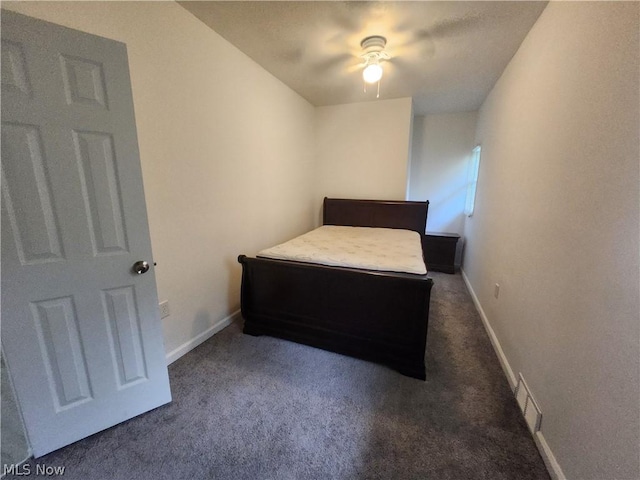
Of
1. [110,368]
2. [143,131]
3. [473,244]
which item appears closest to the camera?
[110,368]

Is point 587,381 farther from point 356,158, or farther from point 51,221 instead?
point 356,158

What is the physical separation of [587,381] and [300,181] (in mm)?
3321

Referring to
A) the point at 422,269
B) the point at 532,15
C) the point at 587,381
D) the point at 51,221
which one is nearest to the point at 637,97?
the point at 587,381

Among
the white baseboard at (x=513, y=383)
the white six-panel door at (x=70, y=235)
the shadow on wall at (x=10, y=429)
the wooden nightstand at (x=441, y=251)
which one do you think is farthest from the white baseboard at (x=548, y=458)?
the wooden nightstand at (x=441, y=251)

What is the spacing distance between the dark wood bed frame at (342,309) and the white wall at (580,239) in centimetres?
63

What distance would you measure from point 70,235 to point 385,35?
2.46m

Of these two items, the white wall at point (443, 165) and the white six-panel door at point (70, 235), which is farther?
the white wall at point (443, 165)

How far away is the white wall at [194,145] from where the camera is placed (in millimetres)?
1615

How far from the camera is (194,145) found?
2.00 m

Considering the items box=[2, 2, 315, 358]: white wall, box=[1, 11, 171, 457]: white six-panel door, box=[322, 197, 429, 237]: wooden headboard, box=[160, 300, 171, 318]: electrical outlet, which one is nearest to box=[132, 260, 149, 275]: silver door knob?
box=[1, 11, 171, 457]: white six-panel door

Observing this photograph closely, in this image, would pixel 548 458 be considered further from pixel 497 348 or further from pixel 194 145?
pixel 194 145

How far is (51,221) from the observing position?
3.83 ft

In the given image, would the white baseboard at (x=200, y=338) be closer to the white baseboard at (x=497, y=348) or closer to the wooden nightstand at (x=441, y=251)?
the white baseboard at (x=497, y=348)

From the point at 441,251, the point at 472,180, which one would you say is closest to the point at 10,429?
the point at 441,251
